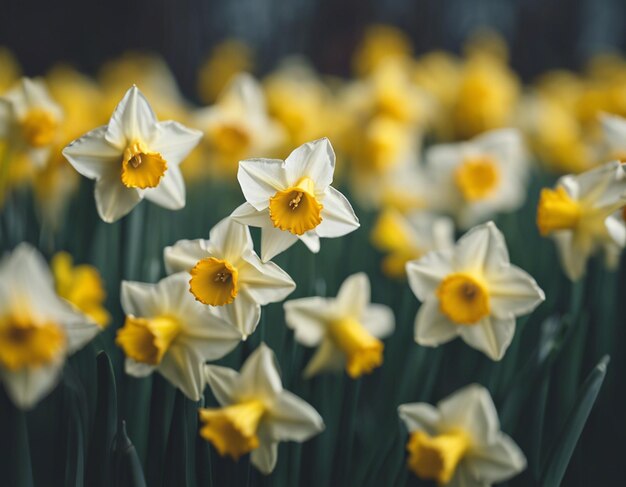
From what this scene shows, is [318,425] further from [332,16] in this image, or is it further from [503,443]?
[332,16]

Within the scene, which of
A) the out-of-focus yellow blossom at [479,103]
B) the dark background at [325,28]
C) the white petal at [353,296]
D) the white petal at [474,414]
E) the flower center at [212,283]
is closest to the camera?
the flower center at [212,283]

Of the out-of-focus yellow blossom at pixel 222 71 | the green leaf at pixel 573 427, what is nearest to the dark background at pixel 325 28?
the out-of-focus yellow blossom at pixel 222 71

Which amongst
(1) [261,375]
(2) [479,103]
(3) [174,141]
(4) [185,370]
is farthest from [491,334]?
(2) [479,103]

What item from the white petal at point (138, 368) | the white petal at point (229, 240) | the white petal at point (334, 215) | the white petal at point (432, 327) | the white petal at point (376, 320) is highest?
the white petal at point (334, 215)

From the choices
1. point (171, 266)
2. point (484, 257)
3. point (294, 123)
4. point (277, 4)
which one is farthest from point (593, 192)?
point (277, 4)

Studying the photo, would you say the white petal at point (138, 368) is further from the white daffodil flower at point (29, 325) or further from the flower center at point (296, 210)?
the flower center at point (296, 210)

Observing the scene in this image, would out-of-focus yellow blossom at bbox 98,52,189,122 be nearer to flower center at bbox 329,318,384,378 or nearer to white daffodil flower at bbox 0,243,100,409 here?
flower center at bbox 329,318,384,378

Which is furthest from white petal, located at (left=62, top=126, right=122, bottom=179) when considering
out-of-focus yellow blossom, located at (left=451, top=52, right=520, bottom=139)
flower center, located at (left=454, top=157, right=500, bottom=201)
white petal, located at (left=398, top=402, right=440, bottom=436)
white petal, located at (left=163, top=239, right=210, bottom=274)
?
out-of-focus yellow blossom, located at (left=451, top=52, right=520, bottom=139)

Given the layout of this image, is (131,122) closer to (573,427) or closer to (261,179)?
(261,179)
